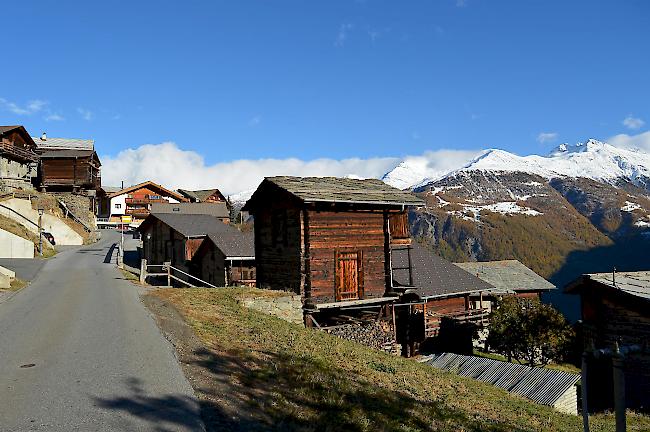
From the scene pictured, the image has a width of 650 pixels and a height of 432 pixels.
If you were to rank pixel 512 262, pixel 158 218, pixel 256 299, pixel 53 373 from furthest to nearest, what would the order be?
pixel 512 262, pixel 158 218, pixel 256 299, pixel 53 373

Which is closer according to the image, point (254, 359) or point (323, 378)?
point (323, 378)

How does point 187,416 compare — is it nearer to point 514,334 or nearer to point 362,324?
point 362,324

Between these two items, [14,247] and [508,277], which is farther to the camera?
[508,277]

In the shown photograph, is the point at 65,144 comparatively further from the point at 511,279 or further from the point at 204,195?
the point at 511,279

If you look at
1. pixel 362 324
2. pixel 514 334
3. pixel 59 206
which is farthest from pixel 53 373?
pixel 59 206

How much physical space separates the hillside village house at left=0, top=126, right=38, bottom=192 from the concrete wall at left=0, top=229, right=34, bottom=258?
2315 centimetres

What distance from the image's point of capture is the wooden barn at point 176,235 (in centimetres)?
4316

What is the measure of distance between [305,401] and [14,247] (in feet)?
120

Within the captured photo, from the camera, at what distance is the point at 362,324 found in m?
27.0

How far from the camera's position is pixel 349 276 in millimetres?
26234

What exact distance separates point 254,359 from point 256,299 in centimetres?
975

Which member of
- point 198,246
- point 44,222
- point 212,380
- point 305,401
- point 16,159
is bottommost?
point 305,401

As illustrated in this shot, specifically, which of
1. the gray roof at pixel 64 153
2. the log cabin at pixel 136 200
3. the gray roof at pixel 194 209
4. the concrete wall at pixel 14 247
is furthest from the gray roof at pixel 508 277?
the log cabin at pixel 136 200

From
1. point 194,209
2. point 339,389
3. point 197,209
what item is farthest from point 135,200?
point 339,389
